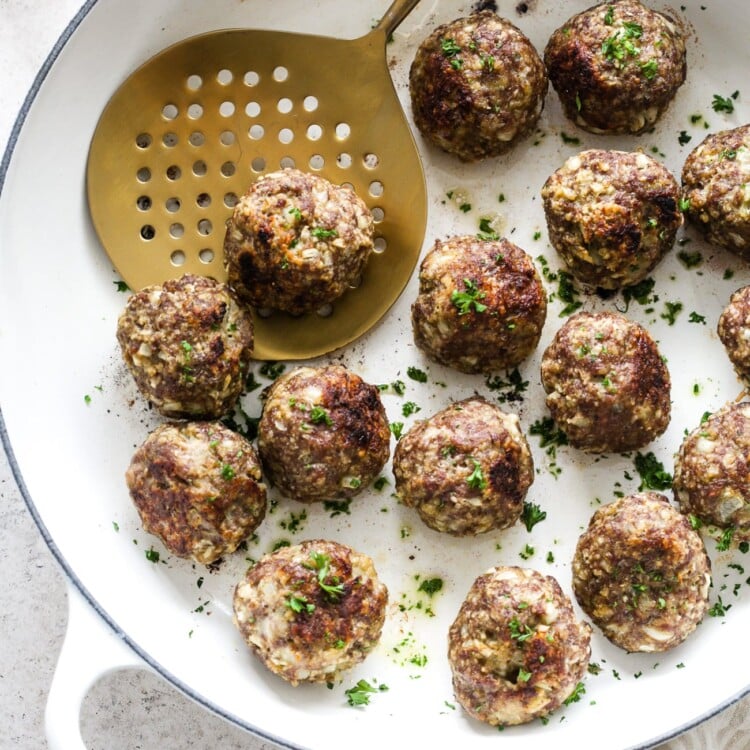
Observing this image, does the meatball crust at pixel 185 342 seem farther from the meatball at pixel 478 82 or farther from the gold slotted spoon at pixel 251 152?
the meatball at pixel 478 82

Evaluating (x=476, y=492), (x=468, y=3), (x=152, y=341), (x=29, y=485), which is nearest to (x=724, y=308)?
(x=476, y=492)

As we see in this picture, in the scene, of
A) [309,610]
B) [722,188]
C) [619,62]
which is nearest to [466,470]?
[309,610]

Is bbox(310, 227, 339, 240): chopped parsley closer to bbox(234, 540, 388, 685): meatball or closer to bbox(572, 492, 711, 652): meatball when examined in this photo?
bbox(234, 540, 388, 685): meatball

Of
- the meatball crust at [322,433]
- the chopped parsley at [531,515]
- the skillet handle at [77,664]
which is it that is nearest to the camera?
the skillet handle at [77,664]

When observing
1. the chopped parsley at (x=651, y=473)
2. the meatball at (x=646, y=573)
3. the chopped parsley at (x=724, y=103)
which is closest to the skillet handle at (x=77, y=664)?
the meatball at (x=646, y=573)

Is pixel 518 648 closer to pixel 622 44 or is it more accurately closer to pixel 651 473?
pixel 651 473

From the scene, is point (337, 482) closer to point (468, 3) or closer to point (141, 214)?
point (141, 214)
